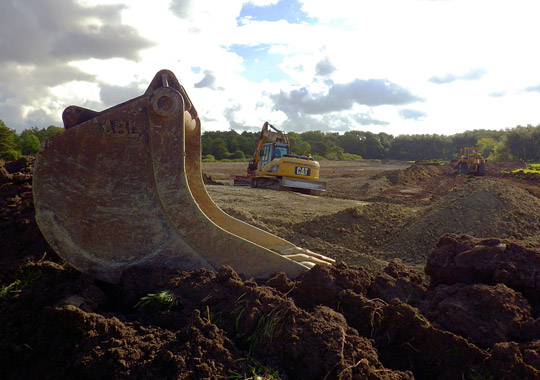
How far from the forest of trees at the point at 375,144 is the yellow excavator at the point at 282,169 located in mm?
11267

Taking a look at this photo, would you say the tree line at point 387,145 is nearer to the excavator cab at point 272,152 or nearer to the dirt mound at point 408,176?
the dirt mound at point 408,176

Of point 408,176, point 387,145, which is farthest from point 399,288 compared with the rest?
point 387,145

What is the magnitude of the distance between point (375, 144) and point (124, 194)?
75.2 metres

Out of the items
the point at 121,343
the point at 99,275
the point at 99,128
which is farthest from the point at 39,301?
the point at 99,128

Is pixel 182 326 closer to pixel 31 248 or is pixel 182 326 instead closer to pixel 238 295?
pixel 238 295

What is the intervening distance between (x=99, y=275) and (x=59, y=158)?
847mm

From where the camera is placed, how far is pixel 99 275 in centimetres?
291

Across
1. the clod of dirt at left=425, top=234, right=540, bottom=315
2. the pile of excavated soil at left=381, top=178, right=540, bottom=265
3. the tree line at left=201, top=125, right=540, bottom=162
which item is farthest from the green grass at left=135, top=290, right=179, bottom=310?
the tree line at left=201, top=125, right=540, bottom=162

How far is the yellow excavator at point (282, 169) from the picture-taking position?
17.3 meters

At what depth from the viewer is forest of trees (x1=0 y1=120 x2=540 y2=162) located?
50.0 m

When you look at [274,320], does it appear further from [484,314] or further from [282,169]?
[282,169]

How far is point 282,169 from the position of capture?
1734 cm

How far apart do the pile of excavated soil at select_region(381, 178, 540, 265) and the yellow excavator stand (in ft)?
25.6

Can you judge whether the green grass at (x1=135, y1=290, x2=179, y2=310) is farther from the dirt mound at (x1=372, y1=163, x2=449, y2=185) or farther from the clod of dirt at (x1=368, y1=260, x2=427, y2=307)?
the dirt mound at (x1=372, y1=163, x2=449, y2=185)
